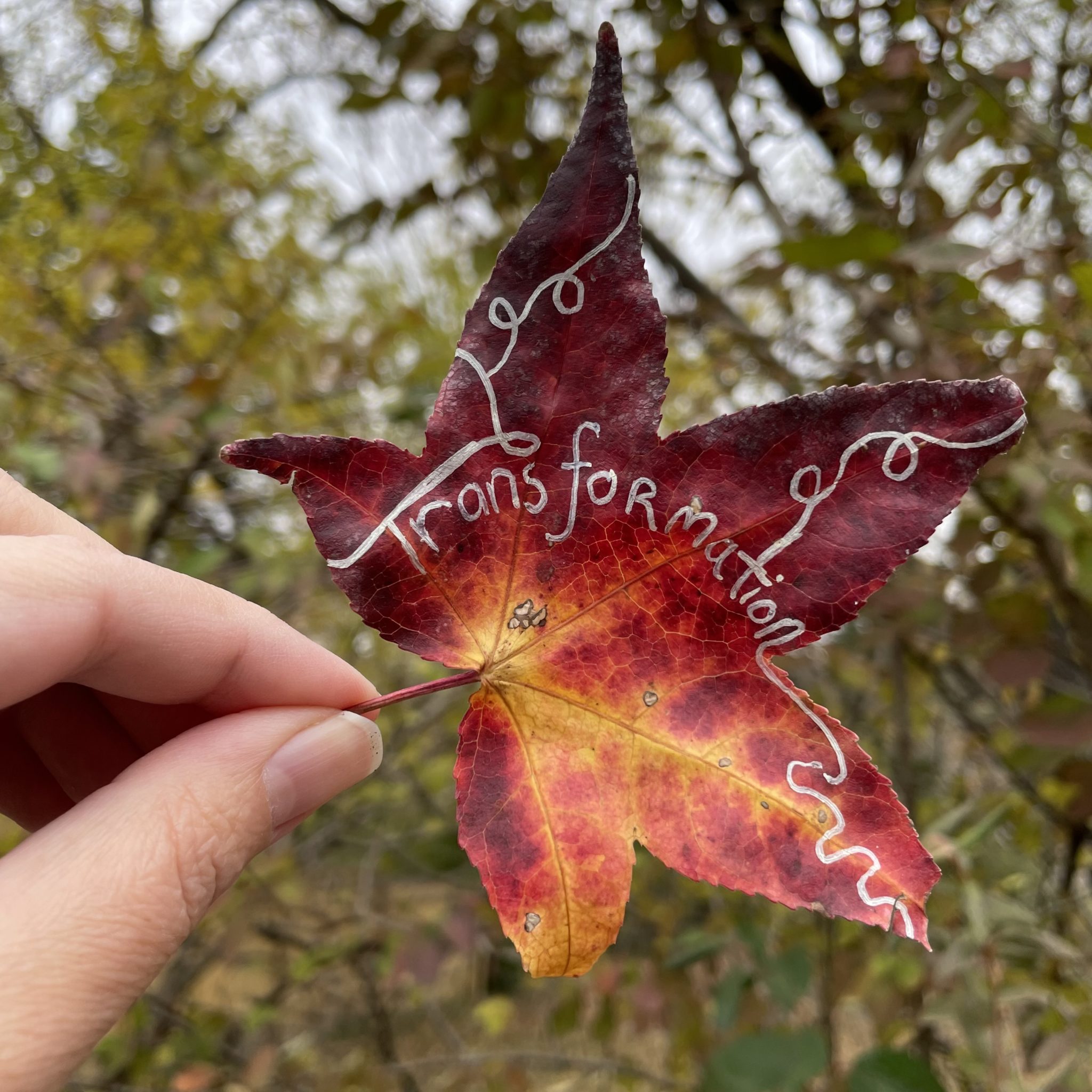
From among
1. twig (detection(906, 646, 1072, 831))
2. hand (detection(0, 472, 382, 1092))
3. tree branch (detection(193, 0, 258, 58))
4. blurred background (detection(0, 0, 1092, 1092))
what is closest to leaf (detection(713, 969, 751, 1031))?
blurred background (detection(0, 0, 1092, 1092))

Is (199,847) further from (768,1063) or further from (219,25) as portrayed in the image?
(219,25)

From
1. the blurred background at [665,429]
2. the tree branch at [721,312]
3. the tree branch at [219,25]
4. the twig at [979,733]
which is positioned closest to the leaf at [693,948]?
the blurred background at [665,429]

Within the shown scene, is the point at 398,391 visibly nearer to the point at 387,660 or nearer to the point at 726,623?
the point at 387,660

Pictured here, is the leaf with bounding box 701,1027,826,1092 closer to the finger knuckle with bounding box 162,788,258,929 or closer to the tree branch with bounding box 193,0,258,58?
the finger knuckle with bounding box 162,788,258,929

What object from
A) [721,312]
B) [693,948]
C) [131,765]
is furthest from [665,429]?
[131,765]

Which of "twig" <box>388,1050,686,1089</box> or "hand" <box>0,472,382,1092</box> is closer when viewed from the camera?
"hand" <box>0,472,382,1092</box>

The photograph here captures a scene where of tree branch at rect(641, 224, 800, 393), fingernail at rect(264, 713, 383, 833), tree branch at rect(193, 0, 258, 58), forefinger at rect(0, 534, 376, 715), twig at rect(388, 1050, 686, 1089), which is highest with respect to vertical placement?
tree branch at rect(193, 0, 258, 58)
